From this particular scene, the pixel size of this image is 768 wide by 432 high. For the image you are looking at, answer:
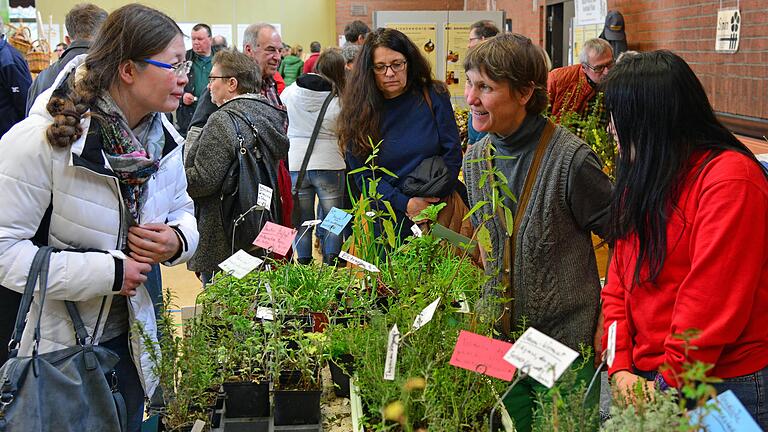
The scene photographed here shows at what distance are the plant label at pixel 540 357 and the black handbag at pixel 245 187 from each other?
215 centimetres

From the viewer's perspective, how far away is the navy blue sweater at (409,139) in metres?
3.31

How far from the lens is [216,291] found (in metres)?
2.43

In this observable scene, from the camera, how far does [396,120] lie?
3.34 meters

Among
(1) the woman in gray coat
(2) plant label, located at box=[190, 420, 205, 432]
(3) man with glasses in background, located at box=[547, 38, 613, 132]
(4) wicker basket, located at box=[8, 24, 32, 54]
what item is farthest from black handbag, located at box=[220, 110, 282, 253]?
(4) wicker basket, located at box=[8, 24, 32, 54]

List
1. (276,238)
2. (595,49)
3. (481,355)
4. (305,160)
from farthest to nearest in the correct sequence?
(595,49) → (305,160) → (276,238) → (481,355)

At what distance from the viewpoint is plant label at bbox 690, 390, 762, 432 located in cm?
122

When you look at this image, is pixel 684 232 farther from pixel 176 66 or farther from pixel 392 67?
pixel 392 67

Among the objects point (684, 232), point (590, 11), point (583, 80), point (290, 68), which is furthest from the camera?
point (290, 68)

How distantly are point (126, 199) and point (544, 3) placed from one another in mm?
9147

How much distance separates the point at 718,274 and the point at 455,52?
6.09m

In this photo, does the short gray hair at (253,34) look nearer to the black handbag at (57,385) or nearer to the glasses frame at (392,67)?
the glasses frame at (392,67)

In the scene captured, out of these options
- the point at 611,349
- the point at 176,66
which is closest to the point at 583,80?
the point at 176,66

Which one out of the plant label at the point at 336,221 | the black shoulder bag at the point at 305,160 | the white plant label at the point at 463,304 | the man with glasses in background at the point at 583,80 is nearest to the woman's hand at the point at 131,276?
the plant label at the point at 336,221

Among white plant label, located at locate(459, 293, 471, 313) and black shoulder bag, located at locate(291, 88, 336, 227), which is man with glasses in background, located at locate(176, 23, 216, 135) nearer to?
black shoulder bag, located at locate(291, 88, 336, 227)
